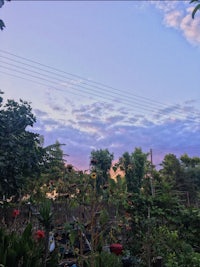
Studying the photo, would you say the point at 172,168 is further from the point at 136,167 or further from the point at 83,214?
the point at 83,214

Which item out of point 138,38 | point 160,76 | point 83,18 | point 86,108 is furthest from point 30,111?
point 83,18

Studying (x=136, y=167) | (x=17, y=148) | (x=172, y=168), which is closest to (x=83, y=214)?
(x=17, y=148)

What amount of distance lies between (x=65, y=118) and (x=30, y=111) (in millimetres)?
2697

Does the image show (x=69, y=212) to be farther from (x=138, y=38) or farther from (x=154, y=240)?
(x=138, y=38)

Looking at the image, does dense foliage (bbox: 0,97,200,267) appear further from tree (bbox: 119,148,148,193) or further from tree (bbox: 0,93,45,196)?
tree (bbox: 119,148,148,193)

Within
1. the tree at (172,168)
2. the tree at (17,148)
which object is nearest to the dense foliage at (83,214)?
the tree at (17,148)

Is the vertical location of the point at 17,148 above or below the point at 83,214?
above

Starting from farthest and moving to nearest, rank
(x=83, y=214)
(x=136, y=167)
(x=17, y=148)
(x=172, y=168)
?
(x=172, y=168) → (x=136, y=167) → (x=17, y=148) → (x=83, y=214)

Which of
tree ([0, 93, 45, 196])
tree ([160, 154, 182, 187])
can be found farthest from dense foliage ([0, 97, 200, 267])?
tree ([160, 154, 182, 187])

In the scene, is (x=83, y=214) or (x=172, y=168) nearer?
(x=83, y=214)

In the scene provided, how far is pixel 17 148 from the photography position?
8.30m

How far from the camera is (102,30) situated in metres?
4.34

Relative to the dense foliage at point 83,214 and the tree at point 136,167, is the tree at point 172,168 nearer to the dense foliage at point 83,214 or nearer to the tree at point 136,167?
the tree at point 136,167

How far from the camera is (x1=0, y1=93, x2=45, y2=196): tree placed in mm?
8008
